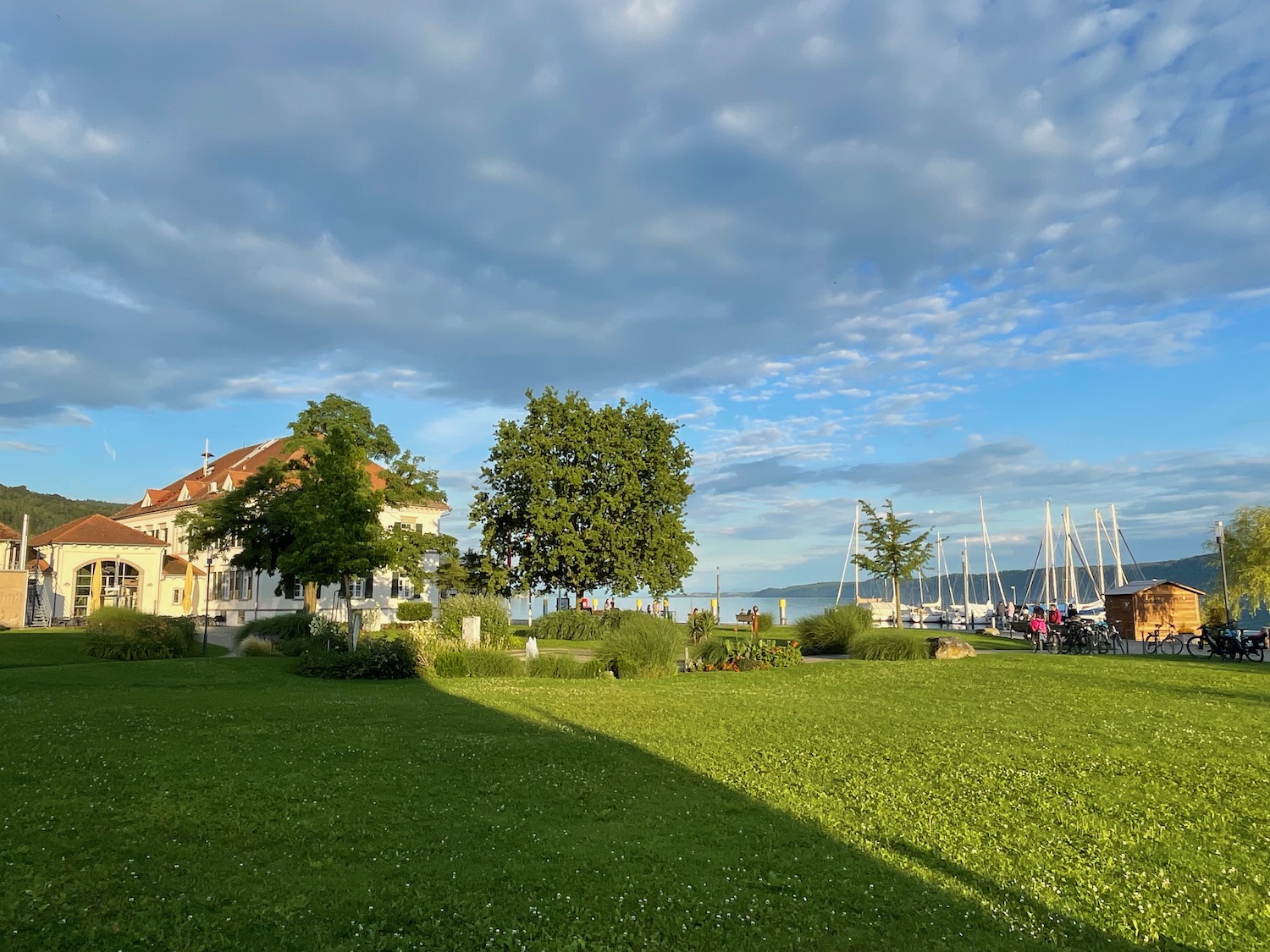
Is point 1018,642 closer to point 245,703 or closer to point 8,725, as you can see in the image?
point 245,703

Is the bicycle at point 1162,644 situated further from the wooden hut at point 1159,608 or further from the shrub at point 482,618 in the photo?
the shrub at point 482,618

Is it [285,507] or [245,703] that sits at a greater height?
[285,507]

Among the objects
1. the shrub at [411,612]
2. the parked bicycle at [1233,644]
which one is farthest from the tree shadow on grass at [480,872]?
the shrub at [411,612]

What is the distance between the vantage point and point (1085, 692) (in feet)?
49.0

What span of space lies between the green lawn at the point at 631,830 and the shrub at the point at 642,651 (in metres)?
7.50

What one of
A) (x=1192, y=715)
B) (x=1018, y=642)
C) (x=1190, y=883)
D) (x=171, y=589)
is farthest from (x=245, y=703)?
(x=171, y=589)

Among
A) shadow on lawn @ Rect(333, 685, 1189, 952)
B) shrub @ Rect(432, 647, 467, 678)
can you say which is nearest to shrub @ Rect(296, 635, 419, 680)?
shrub @ Rect(432, 647, 467, 678)

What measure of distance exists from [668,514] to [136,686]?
91.8 ft

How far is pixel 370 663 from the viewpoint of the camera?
1898 cm

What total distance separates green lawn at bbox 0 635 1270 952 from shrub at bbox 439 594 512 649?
10.6 m

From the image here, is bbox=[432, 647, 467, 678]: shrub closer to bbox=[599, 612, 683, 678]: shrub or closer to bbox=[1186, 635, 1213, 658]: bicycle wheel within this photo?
bbox=[599, 612, 683, 678]: shrub

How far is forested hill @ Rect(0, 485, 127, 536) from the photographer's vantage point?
327 ft

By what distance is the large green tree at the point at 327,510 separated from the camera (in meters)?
27.1

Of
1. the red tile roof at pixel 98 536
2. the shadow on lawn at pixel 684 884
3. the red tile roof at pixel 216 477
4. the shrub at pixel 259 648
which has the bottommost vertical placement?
Answer: the shadow on lawn at pixel 684 884
